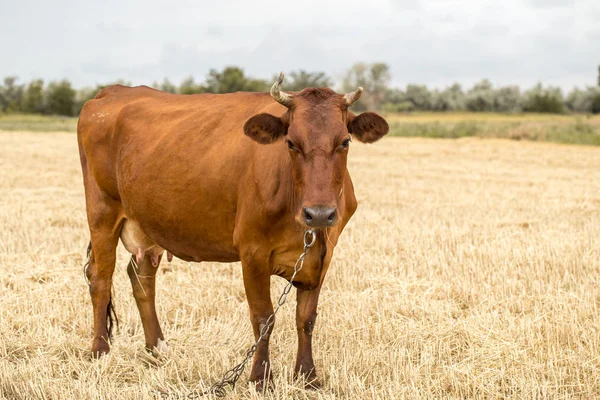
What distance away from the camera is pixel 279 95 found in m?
4.70

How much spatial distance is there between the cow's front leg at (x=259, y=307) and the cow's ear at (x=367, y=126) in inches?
47.4

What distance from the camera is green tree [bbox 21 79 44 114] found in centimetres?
8428

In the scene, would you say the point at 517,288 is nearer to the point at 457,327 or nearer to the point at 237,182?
the point at 457,327

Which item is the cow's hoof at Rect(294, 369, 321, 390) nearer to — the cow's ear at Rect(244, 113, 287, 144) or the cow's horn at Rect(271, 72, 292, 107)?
the cow's ear at Rect(244, 113, 287, 144)

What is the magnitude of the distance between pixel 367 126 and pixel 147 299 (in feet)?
9.09

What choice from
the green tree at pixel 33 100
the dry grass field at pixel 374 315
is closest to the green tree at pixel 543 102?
the green tree at pixel 33 100

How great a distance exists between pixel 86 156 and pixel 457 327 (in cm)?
390

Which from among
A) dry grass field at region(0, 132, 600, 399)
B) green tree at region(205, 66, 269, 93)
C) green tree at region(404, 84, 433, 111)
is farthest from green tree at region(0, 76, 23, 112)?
dry grass field at region(0, 132, 600, 399)

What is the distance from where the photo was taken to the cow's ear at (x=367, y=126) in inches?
198

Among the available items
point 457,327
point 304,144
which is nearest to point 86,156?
point 304,144

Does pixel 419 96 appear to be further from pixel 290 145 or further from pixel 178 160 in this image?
pixel 290 145

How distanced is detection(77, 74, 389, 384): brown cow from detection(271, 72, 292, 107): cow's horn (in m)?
0.01

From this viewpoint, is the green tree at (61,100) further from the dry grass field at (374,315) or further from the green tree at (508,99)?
the dry grass field at (374,315)

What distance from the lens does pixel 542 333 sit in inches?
240
